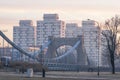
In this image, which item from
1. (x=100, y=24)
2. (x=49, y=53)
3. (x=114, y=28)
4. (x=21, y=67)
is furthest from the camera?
(x=49, y=53)

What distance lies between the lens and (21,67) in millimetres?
89438

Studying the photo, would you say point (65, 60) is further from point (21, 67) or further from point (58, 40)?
point (21, 67)

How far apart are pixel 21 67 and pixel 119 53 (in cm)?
2613

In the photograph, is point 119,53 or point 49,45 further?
point 49,45

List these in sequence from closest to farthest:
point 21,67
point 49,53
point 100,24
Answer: point 21,67
point 100,24
point 49,53

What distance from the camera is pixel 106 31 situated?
99000mm

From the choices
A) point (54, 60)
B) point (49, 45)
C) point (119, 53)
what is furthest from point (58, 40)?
point (119, 53)

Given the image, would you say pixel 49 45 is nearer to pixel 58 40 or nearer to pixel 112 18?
pixel 58 40

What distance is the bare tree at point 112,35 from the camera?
304 ft

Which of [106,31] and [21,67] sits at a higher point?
[106,31]

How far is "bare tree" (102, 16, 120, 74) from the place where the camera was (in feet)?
304

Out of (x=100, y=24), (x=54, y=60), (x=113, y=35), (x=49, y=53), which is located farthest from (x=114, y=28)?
(x=49, y=53)

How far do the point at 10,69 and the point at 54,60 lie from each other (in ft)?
261

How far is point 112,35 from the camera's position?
310 feet
